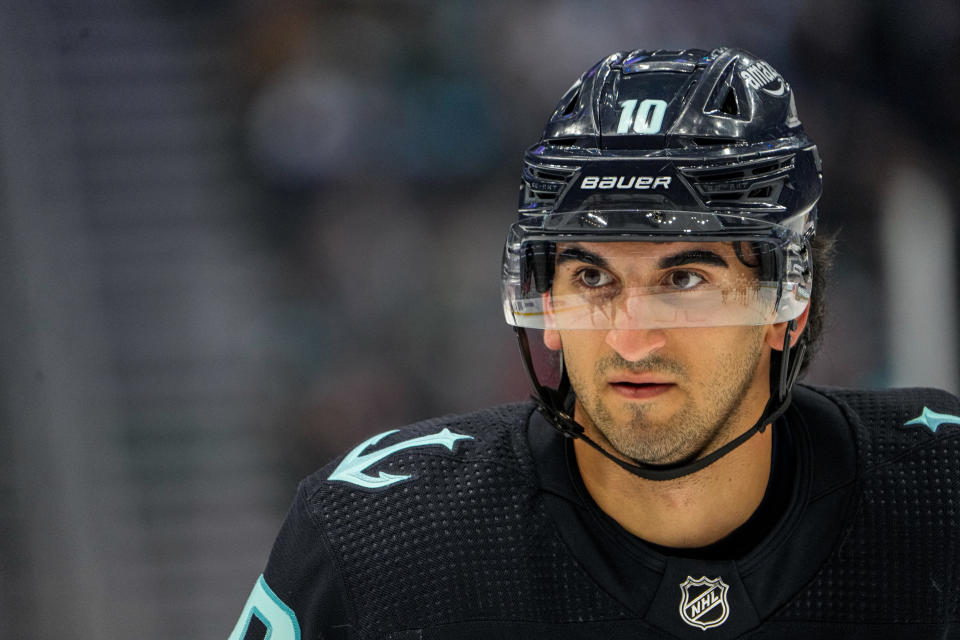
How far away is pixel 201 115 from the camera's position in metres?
3.83

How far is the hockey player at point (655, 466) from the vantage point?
158 centimetres

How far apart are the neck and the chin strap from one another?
0.04 meters

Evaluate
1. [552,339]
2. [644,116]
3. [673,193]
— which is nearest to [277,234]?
[552,339]

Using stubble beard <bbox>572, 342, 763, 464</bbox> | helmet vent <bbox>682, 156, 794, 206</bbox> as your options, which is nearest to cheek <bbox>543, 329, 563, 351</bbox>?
stubble beard <bbox>572, 342, 763, 464</bbox>

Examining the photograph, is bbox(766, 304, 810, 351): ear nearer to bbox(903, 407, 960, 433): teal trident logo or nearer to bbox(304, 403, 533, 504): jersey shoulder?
bbox(903, 407, 960, 433): teal trident logo

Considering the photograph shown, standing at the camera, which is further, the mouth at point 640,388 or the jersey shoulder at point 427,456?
the jersey shoulder at point 427,456

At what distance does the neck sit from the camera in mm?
1649

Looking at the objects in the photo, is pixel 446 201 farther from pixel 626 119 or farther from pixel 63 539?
pixel 626 119

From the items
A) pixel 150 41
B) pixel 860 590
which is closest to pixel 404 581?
pixel 860 590

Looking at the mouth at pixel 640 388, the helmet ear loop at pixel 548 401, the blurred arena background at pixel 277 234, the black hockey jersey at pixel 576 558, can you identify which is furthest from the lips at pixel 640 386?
the blurred arena background at pixel 277 234

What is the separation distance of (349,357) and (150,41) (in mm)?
1281

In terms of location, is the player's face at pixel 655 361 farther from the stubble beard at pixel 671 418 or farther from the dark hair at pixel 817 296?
the dark hair at pixel 817 296

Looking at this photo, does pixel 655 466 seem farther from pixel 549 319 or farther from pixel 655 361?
pixel 549 319

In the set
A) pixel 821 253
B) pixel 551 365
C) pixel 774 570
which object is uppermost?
pixel 821 253
